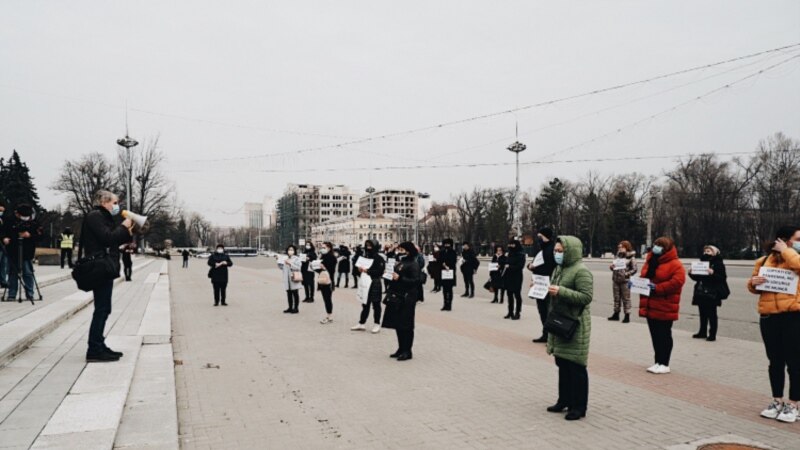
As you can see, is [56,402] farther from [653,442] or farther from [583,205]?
[583,205]

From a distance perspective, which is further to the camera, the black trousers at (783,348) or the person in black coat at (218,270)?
the person in black coat at (218,270)

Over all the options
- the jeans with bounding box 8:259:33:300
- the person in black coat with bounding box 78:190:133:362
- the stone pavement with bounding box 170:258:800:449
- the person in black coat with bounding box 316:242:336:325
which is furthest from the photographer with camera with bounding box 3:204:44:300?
the person in black coat with bounding box 316:242:336:325

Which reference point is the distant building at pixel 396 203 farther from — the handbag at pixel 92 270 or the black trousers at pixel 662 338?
the handbag at pixel 92 270

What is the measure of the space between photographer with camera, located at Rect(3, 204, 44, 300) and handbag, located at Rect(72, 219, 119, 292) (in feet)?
17.9

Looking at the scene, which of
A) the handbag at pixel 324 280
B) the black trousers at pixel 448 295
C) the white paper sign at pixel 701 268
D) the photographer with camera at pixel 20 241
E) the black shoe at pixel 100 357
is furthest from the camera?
the black trousers at pixel 448 295

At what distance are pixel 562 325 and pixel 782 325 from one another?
230 cm

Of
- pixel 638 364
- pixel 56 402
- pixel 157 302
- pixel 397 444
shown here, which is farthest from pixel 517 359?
pixel 157 302

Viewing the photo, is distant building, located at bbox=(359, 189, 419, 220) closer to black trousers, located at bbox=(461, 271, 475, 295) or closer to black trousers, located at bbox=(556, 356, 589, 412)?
black trousers, located at bbox=(461, 271, 475, 295)

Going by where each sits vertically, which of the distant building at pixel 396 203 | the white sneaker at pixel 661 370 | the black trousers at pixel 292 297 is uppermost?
the distant building at pixel 396 203

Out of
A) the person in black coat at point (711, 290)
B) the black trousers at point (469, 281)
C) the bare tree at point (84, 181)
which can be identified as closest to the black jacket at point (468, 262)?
the black trousers at point (469, 281)

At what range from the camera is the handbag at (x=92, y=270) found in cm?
622

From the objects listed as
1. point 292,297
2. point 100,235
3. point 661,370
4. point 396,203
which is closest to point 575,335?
point 661,370

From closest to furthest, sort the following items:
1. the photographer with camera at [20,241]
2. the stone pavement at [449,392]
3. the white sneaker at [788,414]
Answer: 1. the stone pavement at [449,392]
2. the white sneaker at [788,414]
3. the photographer with camera at [20,241]

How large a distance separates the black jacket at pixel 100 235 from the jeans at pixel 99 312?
1.19 ft
